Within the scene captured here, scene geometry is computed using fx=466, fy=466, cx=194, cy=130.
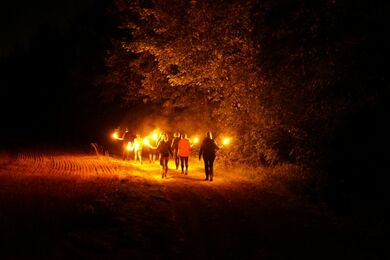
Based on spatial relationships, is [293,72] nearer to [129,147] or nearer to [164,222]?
[164,222]

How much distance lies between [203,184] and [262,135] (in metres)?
4.27

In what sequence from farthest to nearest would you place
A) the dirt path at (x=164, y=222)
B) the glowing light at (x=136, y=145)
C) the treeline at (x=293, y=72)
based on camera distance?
the glowing light at (x=136, y=145), the treeline at (x=293, y=72), the dirt path at (x=164, y=222)

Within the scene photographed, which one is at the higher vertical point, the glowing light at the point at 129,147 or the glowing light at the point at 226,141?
the glowing light at the point at 226,141

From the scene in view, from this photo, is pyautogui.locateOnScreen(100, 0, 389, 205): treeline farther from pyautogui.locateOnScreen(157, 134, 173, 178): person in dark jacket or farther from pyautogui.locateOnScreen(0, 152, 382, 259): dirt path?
pyautogui.locateOnScreen(157, 134, 173, 178): person in dark jacket

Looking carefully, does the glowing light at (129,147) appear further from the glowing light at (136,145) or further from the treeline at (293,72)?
the treeline at (293,72)

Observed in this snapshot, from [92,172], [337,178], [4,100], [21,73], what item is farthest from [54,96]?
[337,178]

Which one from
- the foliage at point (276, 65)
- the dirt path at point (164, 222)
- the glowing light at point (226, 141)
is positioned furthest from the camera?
the glowing light at point (226, 141)

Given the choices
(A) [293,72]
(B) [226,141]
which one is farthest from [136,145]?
(A) [293,72]

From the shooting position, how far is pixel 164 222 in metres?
11.9

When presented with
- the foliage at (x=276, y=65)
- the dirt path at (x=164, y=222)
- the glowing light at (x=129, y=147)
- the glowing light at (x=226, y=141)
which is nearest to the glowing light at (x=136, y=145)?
the glowing light at (x=129, y=147)

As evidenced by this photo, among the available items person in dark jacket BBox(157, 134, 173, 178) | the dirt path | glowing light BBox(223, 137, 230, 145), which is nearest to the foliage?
glowing light BBox(223, 137, 230, 145)

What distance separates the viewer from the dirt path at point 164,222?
9562mm

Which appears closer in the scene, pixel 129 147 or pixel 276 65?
pixel 276 65

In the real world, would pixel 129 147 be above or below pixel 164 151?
above
